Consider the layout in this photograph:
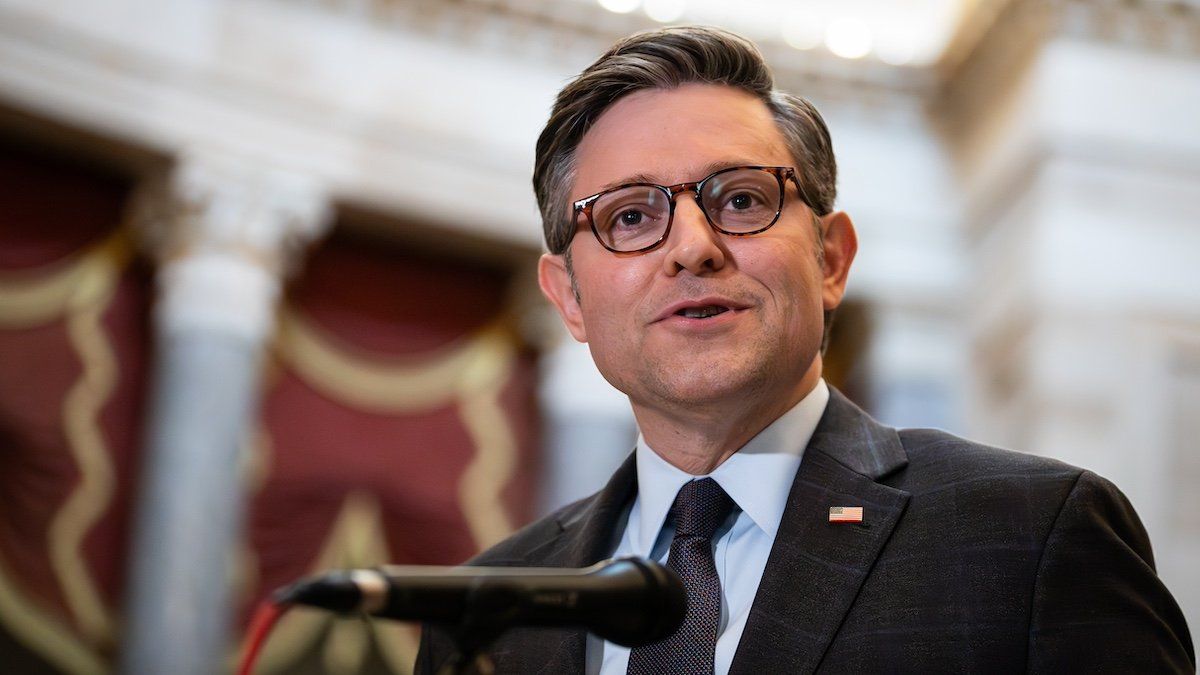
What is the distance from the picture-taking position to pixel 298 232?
6.31 m

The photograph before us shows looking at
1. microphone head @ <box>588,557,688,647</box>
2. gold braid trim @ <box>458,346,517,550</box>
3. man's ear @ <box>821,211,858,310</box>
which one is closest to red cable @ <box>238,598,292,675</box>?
microphone head @ <box>588,557,688,647</box>

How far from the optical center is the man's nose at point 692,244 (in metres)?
1.80

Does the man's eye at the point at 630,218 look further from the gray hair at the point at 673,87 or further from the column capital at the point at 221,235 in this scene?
the column capital at the point at 221,235

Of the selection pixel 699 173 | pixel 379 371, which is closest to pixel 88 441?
pixel 379 371

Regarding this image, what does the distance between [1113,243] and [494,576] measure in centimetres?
596

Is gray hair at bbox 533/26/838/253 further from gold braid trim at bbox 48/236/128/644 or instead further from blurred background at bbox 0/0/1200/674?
gold braid trim at bbox 48/236/128/644

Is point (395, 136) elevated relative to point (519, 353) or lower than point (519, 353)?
elevated

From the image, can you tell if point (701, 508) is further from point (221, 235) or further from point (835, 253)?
point (221, 235)

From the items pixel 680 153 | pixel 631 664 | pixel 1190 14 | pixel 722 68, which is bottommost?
pixel 631 664

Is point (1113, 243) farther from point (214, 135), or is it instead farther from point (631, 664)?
point (631, 664)

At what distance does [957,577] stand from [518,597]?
1.99 feet

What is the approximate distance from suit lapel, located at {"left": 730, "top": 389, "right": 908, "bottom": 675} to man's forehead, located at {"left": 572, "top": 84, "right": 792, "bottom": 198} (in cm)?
39

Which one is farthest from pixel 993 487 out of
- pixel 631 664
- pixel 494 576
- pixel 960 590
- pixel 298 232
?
pixel 298 232

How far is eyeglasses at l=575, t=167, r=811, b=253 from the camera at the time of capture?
1.87 m
